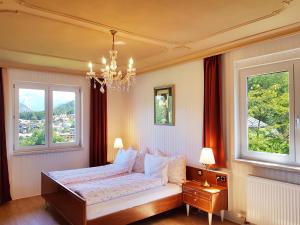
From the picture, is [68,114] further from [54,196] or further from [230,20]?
[230,20]

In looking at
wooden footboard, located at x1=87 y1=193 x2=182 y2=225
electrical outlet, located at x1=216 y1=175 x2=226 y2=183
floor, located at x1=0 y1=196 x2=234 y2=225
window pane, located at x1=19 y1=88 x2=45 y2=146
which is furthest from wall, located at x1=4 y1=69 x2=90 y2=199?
electrical outlet, located at x1=216 y1=175 x2=226 y2=183

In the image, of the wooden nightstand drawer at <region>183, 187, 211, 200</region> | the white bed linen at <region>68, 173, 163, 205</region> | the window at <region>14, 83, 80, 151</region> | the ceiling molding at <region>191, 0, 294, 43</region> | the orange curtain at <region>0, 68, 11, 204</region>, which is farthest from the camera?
the window at <region>14, 83, 80, 151</region>

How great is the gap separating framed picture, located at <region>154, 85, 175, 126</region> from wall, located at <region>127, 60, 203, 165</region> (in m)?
0.08

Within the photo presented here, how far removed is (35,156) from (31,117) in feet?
2.41

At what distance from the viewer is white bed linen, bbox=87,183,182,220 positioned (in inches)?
113

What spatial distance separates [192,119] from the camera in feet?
13.2

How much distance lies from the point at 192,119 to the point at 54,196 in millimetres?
2412

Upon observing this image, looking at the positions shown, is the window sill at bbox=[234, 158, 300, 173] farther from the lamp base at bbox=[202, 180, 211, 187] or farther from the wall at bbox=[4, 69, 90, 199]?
the wall at bbox=[4, 69, 90, 199]

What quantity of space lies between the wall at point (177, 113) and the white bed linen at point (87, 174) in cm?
89

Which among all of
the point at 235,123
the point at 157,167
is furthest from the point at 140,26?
the point at 157,167

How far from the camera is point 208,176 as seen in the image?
365 cm

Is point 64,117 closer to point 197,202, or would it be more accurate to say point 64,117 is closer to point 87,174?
point 87,174

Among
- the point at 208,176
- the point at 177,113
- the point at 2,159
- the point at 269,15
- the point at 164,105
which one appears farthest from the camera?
the point at 164,105

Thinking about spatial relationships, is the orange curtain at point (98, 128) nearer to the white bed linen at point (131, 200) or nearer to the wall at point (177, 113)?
the wall at point (177, 113)
